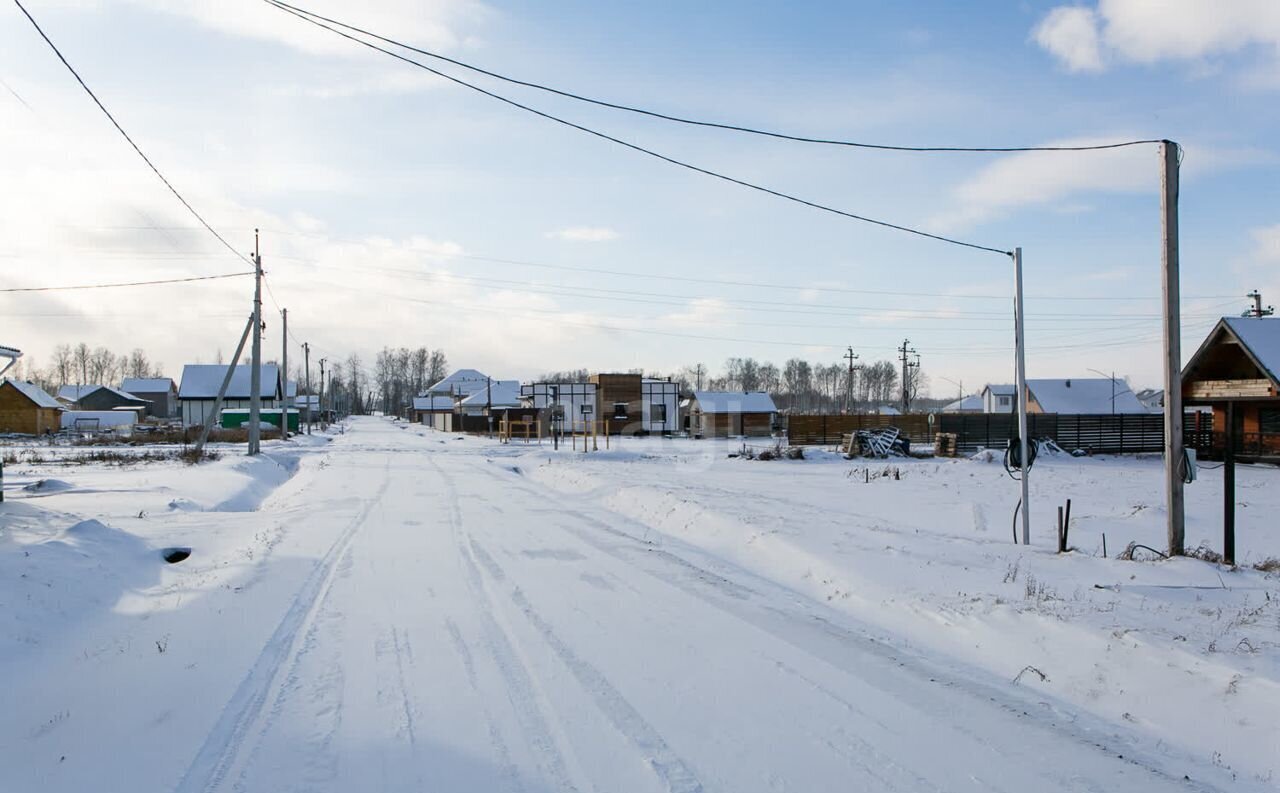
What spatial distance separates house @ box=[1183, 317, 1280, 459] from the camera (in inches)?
1222

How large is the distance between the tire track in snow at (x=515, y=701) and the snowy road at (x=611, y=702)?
17 millimetres

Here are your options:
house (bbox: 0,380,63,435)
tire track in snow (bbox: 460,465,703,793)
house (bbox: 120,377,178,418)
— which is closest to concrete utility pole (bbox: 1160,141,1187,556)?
tire track in snow (bbox: 460,465,703,793)

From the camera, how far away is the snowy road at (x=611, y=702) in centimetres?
413

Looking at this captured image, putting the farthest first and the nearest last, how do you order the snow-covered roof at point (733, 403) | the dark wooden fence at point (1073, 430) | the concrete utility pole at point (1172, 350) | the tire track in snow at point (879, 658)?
the snow-covered roof at point (733, 403) → the dark wooden fence at point (1073, 430) → the concrete utility pole at point (1172, 350) → the tire track in snow at point (879, 658)

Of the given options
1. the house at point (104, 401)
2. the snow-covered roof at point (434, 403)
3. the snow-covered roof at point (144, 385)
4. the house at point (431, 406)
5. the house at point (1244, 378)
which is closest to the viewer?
the house at point (1244, 378)

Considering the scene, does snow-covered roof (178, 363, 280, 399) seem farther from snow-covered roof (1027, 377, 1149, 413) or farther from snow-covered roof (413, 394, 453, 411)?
snow-covered roof (1027, 377, 1149, 413)

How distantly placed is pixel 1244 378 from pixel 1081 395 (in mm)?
25926

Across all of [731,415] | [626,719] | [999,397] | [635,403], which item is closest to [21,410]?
[635,403]

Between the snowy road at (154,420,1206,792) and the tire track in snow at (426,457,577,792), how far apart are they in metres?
0.02

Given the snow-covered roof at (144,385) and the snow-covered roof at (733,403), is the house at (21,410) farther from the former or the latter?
the snow-covered roof at (144,385)

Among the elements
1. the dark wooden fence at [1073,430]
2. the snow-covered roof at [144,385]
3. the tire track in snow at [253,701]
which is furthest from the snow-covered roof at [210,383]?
the tire track in snow at [253,701]

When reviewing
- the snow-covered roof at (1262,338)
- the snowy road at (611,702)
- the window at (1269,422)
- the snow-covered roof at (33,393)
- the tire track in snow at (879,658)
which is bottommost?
the tire track in snow at (879,658)

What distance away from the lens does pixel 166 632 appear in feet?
22.0

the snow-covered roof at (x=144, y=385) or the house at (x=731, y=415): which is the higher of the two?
the snow-covered roof at (x=144, y=385)
